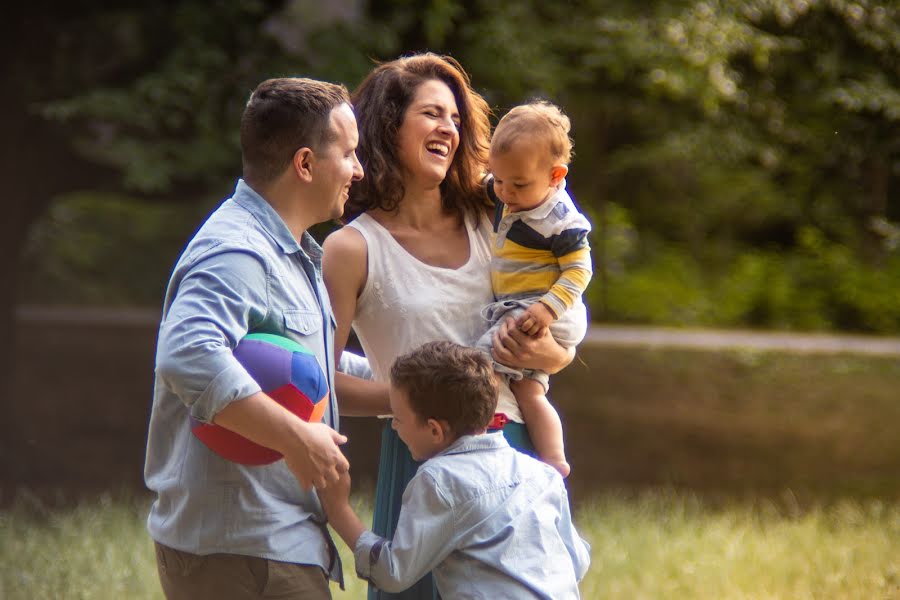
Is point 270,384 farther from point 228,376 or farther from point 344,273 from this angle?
point 344,273

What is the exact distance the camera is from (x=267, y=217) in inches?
97.3

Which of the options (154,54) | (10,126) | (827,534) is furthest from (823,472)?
(10,126)

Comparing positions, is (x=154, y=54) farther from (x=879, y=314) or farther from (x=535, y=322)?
(x=879, y=314)

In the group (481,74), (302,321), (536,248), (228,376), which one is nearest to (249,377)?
(228,376)

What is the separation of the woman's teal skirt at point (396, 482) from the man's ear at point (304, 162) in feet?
2.98

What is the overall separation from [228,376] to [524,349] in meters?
0.93

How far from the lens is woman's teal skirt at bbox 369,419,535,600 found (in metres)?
2.96

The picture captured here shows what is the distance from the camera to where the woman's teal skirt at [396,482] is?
2959mm

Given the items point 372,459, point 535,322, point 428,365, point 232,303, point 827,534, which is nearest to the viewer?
point 232,303

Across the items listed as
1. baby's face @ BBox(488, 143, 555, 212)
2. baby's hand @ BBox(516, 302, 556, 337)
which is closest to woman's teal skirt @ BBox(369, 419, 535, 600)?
baby's hand @ BBox(516, 302, 556, 337)

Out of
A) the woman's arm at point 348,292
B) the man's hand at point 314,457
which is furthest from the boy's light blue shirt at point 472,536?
the woman's arm at point 348,292

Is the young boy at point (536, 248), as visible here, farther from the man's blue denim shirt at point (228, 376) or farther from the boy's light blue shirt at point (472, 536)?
the man's blue denim shirt at point (228, 376)

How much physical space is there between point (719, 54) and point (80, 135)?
483 centimetres

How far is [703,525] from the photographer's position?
21.8ft
